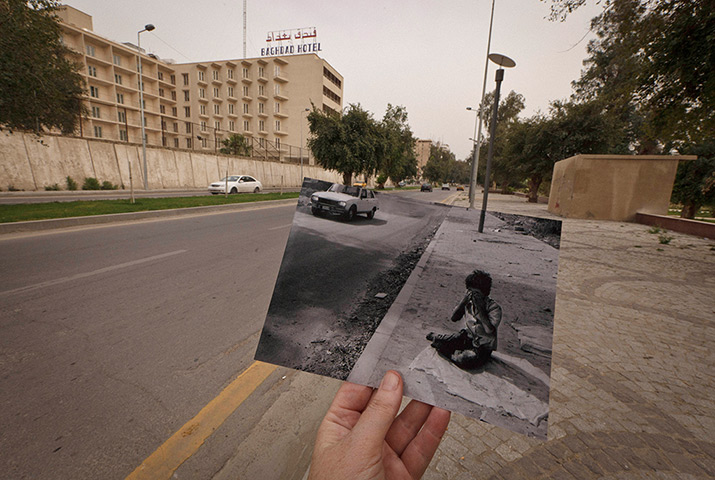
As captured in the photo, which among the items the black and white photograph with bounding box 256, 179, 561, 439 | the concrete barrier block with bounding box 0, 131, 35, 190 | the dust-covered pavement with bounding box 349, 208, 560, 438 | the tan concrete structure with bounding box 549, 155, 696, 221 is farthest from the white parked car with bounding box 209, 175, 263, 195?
the dust-covered pavement with bounding box 349, 208, 560, 438

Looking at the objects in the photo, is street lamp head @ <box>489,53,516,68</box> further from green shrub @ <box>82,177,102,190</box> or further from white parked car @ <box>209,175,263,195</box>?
green shrub @ <box>82,177,102,190</box>

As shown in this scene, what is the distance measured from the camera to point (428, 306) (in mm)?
1056

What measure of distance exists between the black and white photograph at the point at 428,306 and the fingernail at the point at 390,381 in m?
0.02

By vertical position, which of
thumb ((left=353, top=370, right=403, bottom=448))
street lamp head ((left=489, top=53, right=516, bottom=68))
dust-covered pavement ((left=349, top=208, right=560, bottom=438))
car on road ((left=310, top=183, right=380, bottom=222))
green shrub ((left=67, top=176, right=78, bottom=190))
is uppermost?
street lamp head ((left=489, top=53, right=516, bottom=68))

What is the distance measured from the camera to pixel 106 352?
103 inches

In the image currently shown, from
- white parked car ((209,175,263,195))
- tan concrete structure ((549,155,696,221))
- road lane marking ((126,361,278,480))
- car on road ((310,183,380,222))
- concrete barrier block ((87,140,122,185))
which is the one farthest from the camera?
concrete barrier block ((87,140,122,185))

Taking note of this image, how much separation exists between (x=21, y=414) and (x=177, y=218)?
9.52 meters

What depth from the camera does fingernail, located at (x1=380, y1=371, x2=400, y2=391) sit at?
3.26 ft

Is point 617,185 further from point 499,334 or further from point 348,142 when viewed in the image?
point 499,334

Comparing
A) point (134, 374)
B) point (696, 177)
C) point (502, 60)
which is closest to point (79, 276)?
point (134, 374)

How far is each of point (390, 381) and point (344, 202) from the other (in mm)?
811

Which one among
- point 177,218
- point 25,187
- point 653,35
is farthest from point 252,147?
point 653,35

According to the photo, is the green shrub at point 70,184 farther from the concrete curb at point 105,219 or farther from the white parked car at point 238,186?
the concrete curb at point 105,219

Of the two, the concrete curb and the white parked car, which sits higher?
the white parked car
